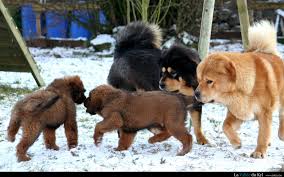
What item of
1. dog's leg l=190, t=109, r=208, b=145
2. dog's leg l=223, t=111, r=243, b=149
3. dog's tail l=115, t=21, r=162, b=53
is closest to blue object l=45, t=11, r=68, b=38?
dog's tail l=115, t=21, r=162, b=53

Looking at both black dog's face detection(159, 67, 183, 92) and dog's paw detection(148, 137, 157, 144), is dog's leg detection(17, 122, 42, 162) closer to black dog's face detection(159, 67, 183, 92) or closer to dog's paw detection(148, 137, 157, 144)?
dog's paw detection(148, 137, 157, 144)

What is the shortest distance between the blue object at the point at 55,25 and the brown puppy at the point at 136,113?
12.5 metres

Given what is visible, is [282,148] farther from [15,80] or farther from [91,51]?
[91,51]

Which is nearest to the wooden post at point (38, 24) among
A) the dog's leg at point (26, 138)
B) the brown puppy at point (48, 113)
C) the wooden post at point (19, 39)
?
the wooden post at point (19, 39)

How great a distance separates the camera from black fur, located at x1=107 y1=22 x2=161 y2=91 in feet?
22.0

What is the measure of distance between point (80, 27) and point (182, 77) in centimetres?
1259

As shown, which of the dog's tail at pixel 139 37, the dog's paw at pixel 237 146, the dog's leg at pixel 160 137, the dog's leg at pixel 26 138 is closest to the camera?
the dog's leg at pixel 26 138

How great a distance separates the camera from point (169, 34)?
16.1 m

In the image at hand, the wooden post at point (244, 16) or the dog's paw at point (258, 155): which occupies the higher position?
the wooden post at point (244, 16)

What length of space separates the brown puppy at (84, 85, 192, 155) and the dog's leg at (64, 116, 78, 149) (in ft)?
0.72

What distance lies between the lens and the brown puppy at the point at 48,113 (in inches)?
199

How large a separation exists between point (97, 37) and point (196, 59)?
10.7 metres

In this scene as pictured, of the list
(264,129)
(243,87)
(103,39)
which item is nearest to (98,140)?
(243,87)

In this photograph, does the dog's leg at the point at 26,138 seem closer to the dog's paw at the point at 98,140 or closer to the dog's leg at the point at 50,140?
the dog's leg at the point at 50,140
